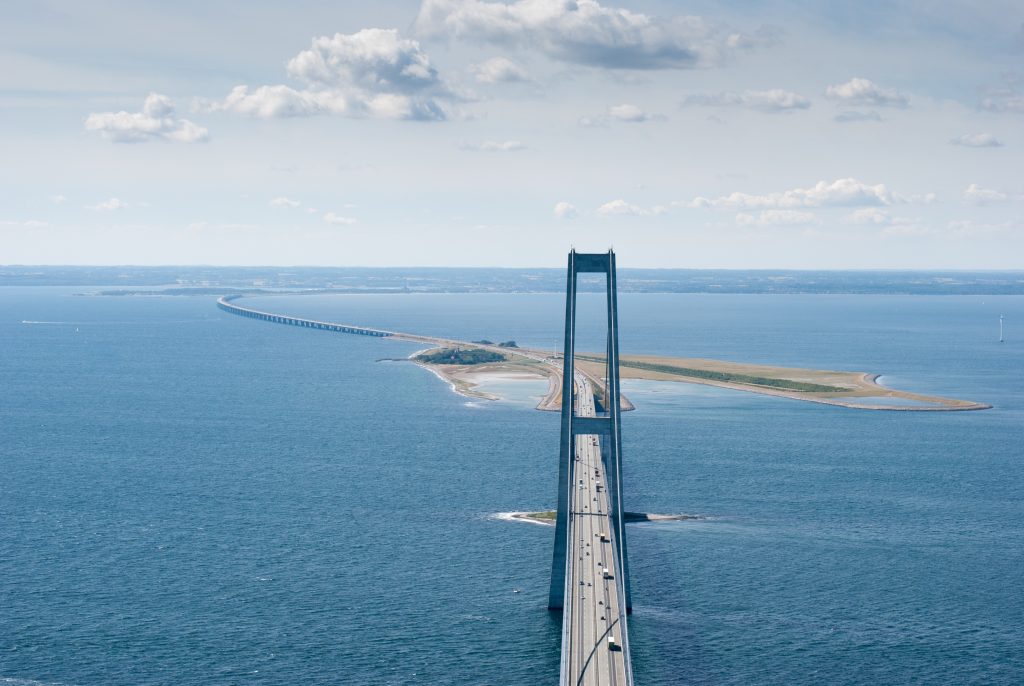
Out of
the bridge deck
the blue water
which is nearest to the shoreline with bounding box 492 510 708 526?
the blue water

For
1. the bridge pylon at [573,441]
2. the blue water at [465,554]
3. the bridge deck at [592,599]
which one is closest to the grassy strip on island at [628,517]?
the blue water at [465,554]

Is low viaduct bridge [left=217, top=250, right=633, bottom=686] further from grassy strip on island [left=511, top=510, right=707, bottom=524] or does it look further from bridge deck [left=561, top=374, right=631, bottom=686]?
grassy strip on island [left=511, top=510, right=707, bottom=524]

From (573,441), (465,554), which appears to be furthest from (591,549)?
(465,554)

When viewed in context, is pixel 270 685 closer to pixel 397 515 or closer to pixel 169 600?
pixel 169 600

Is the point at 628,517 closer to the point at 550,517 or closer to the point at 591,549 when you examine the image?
the point at 550,517

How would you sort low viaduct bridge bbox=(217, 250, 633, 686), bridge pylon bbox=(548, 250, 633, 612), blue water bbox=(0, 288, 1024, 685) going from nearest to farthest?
low viaduct bridge bbox=(217, 250, 633, 686) < blue water bbox=(0, 288, 1024, 685) < bridge pylon bbox=(548, 250, 633, 612)

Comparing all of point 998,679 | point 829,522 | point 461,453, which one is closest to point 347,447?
point 461,453
